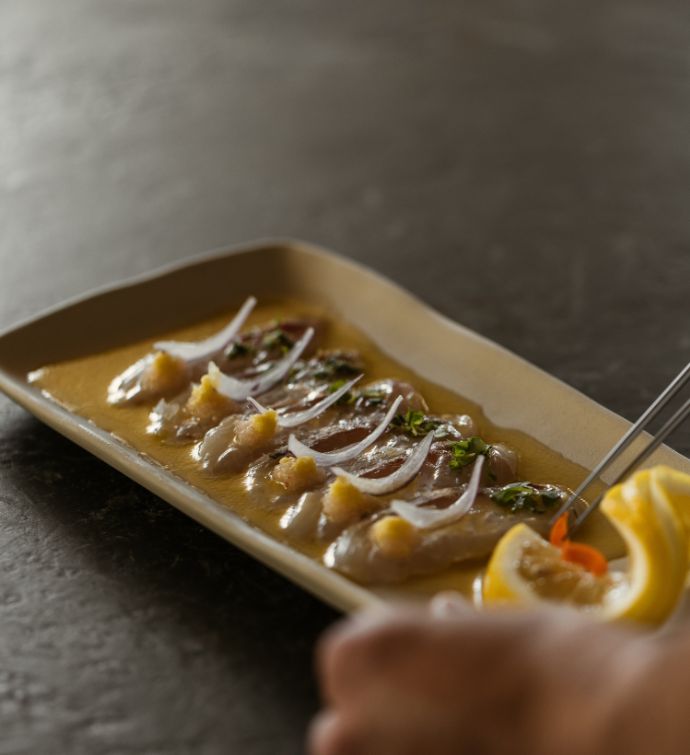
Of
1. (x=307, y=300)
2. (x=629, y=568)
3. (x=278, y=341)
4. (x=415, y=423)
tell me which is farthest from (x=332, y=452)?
(x=307, y=300)

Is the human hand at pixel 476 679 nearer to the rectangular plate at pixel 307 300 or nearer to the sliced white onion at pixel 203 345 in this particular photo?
the rectangular plate at pixel 307 300

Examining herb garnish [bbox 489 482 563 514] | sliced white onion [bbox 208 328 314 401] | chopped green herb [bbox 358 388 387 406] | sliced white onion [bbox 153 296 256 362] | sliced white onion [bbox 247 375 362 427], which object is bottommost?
sliced white onion [bbox 153 296 256 362]

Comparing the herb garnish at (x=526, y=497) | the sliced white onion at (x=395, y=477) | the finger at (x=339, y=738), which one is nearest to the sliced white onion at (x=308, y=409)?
the sliced white onion at (x=395, y=477)

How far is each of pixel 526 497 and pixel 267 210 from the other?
237 cm

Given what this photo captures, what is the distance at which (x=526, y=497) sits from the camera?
274cm

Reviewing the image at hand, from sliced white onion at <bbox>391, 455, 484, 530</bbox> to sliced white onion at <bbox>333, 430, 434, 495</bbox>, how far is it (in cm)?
7

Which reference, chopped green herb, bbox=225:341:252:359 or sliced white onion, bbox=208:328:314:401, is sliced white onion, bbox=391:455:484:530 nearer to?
sliced white onion, bbox=208:328:314:401

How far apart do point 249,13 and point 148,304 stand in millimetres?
3603

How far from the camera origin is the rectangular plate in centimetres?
258

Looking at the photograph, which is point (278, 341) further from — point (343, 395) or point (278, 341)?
point (343, 395)

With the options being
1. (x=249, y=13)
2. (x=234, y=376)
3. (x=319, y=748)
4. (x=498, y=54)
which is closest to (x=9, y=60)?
(x=249, y=13)

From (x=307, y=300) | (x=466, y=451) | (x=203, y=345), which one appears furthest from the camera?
(x=307, y=300)

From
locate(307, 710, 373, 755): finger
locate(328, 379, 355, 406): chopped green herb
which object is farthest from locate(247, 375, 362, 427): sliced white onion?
locate(307, 710, 373, 755): finger

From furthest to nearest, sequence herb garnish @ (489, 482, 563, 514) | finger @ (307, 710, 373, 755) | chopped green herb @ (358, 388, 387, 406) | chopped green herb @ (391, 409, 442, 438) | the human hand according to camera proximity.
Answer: chopped green herb @ (358, 388, 387, 406) → chopped green herb @ (391, 409, 442, 438) → herb garnish @ (489, 482, 563, 514) → finger @ (307, 710, 373, 755) → the human hand
